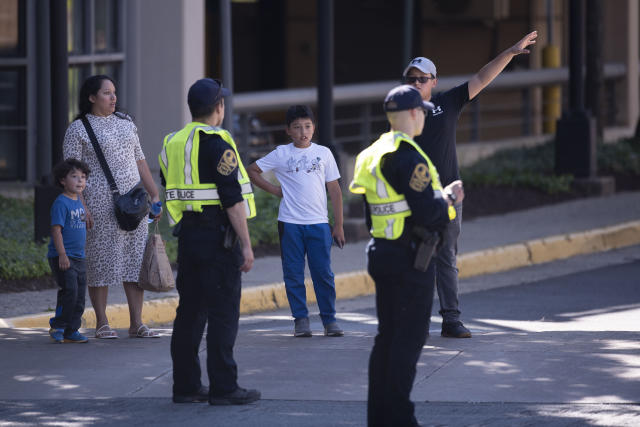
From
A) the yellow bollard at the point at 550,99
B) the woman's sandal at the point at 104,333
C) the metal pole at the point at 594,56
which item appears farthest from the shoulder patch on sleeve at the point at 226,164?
the yellow bollard at the point at 550,99

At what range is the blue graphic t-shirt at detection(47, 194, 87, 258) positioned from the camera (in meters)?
8.16

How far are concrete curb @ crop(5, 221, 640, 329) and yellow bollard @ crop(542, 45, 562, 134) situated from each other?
9.32 m

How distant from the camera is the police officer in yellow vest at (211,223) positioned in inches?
257

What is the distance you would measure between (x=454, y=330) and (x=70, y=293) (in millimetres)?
2571

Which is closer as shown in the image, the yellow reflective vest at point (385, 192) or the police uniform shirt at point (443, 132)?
the yellow reflective vest at point (385, 192)

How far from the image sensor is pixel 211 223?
6582mm

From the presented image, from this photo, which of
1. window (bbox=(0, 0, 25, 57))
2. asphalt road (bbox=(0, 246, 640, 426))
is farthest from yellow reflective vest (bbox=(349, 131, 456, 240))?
window (bbox=(0, 0, 25, 57))

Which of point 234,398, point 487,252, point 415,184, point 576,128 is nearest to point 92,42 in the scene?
point 487,252

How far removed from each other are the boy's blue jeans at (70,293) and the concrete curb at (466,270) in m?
0.97

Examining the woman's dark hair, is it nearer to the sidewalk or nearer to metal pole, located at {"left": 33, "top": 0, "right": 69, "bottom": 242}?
the sidewalk

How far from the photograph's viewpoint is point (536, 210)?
1589cm

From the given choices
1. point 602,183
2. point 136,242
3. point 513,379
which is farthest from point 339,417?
point 602,183

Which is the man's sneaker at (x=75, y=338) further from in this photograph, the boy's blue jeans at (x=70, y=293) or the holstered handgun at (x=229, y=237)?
the holstered handgun at (x=229, y=237)

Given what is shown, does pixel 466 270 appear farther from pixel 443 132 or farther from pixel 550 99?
pixel 550 99
